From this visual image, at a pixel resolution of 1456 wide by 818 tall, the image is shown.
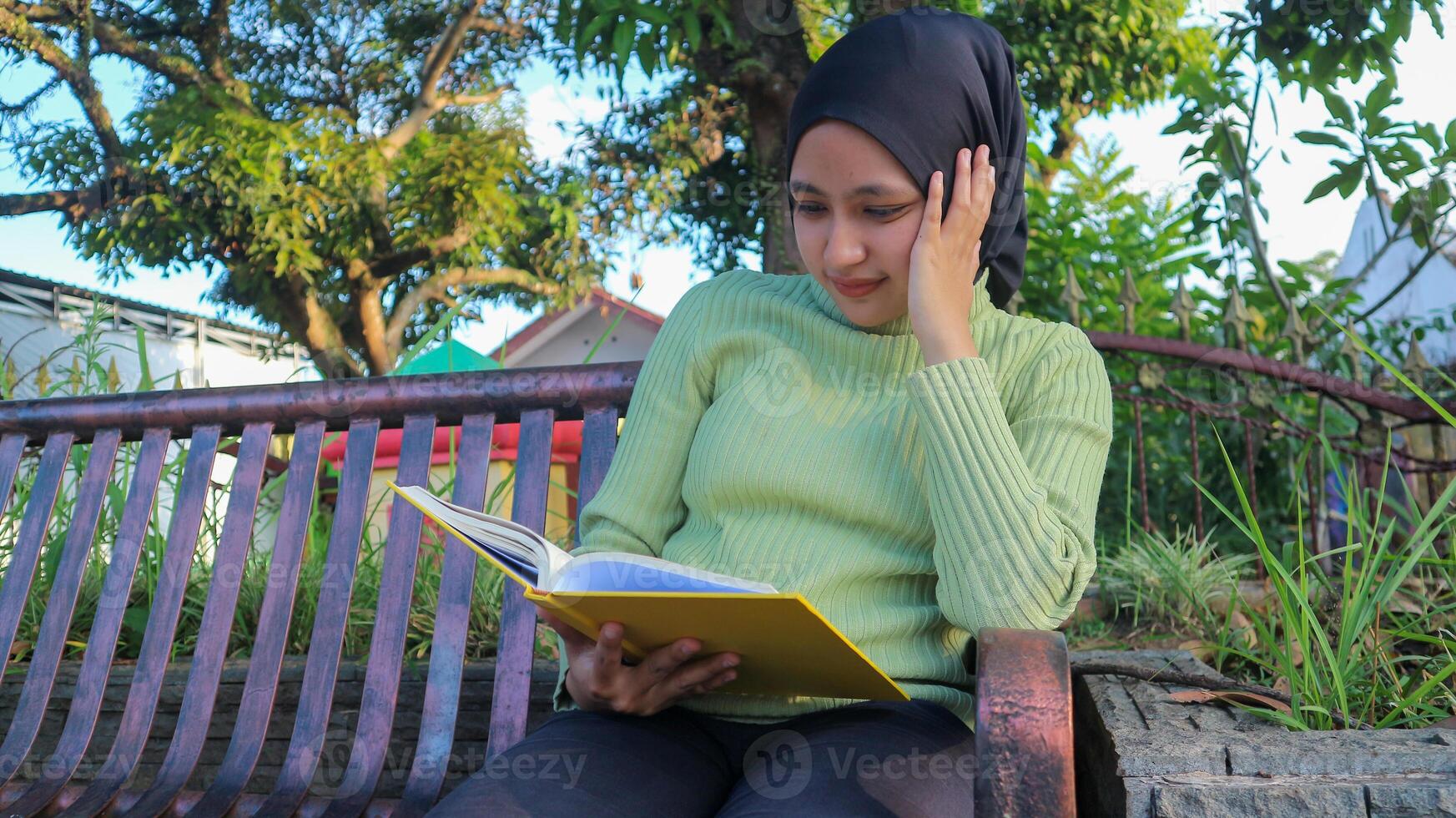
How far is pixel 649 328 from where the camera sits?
17.1 metres

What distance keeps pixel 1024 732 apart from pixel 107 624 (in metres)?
1.82

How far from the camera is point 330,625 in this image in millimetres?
2057

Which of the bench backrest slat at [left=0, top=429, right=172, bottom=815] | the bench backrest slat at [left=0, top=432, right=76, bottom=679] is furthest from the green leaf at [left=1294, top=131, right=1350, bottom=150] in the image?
the bench backrest slat at [left=0, top=432, right=76, bottom=679]

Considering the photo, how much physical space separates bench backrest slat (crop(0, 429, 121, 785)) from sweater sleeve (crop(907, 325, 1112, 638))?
5.46 feet

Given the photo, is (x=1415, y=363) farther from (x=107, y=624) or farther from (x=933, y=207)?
(x=107, y=624)

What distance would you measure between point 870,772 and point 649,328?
15937mm

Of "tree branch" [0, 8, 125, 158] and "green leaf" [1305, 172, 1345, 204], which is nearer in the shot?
"green leaf" [1305, 172, 1345, 204]

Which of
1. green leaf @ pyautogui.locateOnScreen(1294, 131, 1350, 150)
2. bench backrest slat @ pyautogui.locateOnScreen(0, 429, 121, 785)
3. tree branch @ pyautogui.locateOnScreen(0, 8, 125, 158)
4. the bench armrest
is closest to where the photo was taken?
the bench armrest

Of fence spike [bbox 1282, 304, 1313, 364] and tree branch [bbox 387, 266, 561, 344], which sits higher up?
tree branch [bbox 387, 266, 561, 344]

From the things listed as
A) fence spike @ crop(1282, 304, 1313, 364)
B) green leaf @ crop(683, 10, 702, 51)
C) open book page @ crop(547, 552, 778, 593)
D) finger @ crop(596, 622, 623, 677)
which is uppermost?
green leaf @ crop(683, 10, 702, 51)

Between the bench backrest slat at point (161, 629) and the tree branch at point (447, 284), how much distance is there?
1063 centimetres

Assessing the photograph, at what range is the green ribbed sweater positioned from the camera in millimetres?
1421

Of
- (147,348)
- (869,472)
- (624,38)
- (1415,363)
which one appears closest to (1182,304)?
(1415,363)
